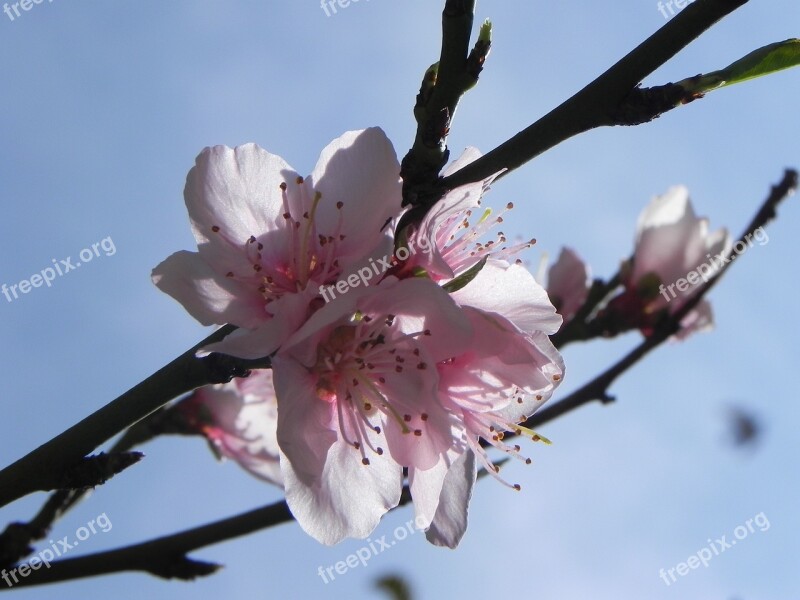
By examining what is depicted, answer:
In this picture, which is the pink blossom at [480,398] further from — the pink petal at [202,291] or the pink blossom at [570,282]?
the pink blossom at [570,282]

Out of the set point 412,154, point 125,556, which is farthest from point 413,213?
point 125,556

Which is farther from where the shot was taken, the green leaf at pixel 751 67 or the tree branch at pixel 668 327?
the tree branch at pixel 668 327

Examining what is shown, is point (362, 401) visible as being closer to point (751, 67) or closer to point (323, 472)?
point (323, 472)

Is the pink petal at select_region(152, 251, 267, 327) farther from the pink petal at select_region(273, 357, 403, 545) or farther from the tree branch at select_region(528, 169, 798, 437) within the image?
the tree branch at select_region(528, 169, 798, 437)

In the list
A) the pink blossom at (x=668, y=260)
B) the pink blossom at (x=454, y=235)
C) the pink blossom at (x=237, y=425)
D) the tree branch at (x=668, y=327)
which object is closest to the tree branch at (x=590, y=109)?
the pink blossom at (x=454, y=235)

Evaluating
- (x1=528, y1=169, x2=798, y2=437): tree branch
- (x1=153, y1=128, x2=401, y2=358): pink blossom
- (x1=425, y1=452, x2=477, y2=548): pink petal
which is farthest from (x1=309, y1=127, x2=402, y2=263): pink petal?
(x1=528, y1=169, x2=798, y2=437): tree branch

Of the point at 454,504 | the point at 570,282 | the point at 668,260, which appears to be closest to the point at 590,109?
the point at 454,504
